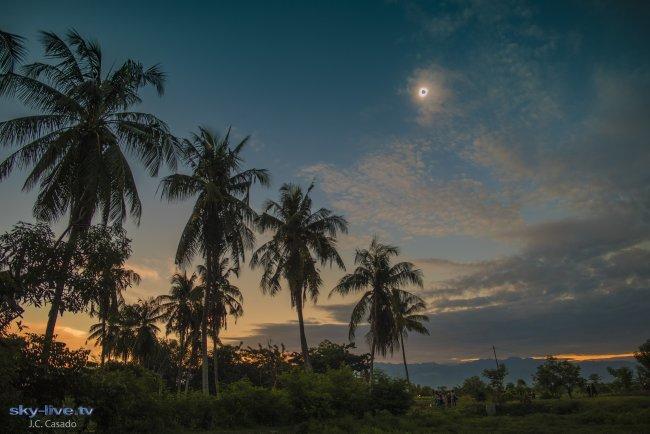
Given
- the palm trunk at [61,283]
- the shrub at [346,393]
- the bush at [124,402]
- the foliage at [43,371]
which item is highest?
the palm trunk at [61,283]

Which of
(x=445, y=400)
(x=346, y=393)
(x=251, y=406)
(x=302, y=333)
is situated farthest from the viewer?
(x=445, y=400)

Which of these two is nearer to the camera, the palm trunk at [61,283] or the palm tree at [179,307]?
the palm trunk at [61,283]

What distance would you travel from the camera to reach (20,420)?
7516 mm

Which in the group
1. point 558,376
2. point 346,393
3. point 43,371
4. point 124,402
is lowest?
point 558,376

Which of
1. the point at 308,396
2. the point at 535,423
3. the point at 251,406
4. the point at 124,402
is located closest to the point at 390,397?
the point at 308,396

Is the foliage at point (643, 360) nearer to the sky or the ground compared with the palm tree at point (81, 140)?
nearer to the ground


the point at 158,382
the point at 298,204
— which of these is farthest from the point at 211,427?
the point at 298,204

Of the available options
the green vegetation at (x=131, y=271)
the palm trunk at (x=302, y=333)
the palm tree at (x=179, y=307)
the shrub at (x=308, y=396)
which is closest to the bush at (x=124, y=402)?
the green vegetation at (x=131, y=271)

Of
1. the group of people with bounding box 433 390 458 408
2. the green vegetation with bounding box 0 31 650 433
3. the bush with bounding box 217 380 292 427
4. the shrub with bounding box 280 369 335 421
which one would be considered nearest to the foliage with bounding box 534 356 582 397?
the group of people with bounding box 433 390 458 408

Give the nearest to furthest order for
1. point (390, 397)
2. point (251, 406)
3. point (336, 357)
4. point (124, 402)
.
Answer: point (124, 402) → point (251, 406) → point (390, 397) → point (336, 357)

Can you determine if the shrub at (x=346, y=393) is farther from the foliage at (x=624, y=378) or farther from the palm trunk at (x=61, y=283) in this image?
the foliage at (x=624, y=378)

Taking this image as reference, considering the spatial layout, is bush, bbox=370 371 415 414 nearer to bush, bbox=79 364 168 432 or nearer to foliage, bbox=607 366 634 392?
bush, bbox=79 364 168 432

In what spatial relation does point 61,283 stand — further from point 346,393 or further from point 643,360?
point 643,360

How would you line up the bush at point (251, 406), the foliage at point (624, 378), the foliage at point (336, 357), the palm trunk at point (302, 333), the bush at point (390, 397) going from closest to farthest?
the bush at point (251, 406), the bush at point (390, 397), the palm trunk at point (302, 333), the foliage at point (624, 378), the foliage at point (336, 357)
